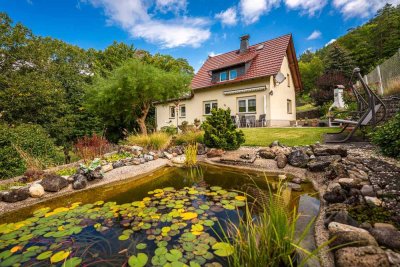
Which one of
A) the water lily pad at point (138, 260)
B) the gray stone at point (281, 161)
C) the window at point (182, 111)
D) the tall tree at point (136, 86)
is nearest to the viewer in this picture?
the water lily pad at point (138, 260)

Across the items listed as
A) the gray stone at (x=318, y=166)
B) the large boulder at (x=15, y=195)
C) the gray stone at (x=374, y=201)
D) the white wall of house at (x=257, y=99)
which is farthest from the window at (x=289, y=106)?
the large boulder at (x=15, y=195)

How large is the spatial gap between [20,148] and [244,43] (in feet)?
55.5

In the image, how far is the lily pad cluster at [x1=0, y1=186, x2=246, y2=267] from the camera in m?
2.09

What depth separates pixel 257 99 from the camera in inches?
561

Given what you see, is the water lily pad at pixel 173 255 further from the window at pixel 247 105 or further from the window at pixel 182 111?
the window at pixel 182 111

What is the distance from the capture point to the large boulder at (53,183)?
4.25 meters

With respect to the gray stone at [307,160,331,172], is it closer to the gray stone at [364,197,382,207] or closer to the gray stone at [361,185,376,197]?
the gray stone at [361,185,376,197]

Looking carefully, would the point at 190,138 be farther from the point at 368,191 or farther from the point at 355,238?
the point at 355,238

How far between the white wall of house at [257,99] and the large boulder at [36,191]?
9259 millimetres

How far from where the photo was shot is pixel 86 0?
500 inches

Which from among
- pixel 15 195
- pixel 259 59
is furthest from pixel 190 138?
pixel 259 59

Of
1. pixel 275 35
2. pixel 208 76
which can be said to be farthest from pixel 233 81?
pixel 275 35

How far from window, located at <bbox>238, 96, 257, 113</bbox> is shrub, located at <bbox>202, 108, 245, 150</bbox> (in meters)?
8.16

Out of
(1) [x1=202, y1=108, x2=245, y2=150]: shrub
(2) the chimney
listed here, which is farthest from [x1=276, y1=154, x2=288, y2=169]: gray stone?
(2) the chimney
